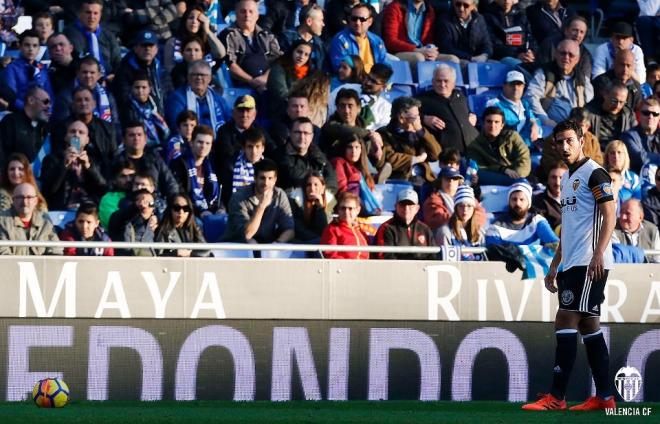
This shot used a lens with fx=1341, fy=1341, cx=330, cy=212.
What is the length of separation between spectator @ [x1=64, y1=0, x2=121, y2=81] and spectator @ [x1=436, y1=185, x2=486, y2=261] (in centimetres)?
400

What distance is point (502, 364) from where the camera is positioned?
33.9ft

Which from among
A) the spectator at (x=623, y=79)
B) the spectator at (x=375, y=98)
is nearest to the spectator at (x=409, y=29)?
the spectator at (x=375, y=98)

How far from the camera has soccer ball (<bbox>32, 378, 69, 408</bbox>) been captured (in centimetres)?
836

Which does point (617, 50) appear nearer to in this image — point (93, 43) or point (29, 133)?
point (93, 43)

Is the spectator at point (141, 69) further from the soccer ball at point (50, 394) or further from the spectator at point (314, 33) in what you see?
the soccer ball at point (50, 394)

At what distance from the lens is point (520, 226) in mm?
11383

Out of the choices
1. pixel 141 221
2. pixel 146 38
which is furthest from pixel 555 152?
pixel 141 221

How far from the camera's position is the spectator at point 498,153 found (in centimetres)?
1316

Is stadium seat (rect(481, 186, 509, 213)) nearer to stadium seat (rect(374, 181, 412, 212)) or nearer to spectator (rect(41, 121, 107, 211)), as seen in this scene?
stadium seat (rect(374, 181, 412, 212))

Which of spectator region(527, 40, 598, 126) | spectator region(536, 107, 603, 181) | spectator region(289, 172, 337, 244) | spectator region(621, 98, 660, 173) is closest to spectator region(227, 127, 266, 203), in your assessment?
spectator region(289, 172, 337, 244)

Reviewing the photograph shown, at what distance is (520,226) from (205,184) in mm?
2863

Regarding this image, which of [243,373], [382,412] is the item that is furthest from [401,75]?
[382,412]

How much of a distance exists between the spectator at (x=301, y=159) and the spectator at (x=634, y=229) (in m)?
2.58

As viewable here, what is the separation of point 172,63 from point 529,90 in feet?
12.7
